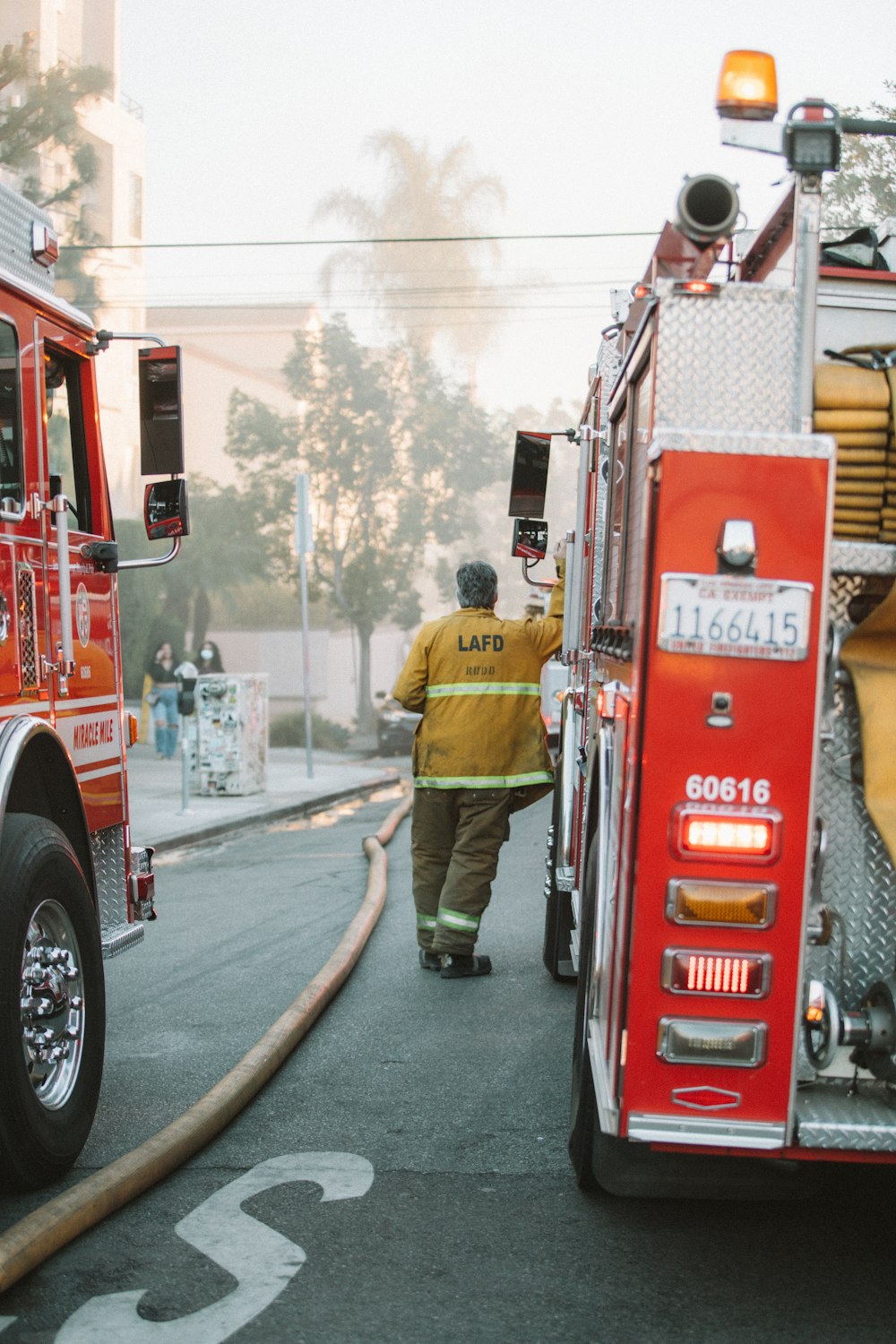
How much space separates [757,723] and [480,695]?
3.88 meters

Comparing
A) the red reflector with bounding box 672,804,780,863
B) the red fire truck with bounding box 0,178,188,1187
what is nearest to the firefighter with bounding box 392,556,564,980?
the red fire truck with bounding box 0,178,188,1187

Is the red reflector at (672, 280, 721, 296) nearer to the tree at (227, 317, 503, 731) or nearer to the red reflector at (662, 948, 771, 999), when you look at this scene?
the red reflector at (662, 948, 771, 999)

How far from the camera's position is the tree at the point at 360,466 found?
30.5 metres

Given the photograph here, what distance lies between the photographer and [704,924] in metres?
3.07

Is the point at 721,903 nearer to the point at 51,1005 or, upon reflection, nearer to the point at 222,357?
the point at 51,1005

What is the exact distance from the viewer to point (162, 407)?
532cm

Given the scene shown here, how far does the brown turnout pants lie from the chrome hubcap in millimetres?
2714

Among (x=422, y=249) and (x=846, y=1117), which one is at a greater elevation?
(x=422, y=249)

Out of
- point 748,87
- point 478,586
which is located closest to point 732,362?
point 748,87

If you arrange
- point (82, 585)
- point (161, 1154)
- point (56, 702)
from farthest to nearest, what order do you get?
point (82, 585), point (56, 702), point (161, 1154)

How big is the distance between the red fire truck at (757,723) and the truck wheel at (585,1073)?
1.19 ft

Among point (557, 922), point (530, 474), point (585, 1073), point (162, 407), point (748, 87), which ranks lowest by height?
point (557, 922)

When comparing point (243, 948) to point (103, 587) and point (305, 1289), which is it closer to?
point (103, 587)

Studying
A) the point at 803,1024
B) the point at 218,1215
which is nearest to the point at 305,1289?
the point at 218,1215
